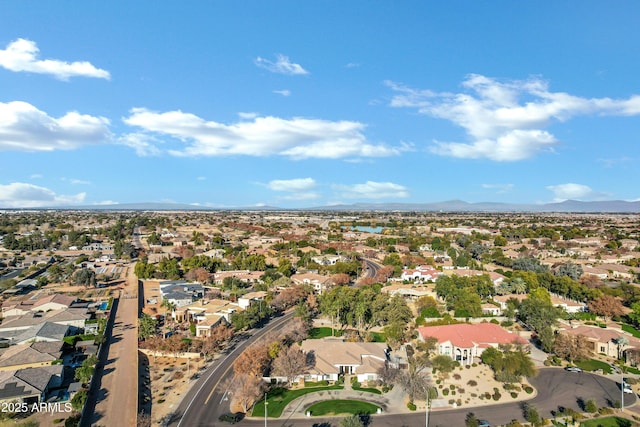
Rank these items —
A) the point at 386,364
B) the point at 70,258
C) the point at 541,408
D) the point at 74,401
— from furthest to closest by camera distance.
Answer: the point at 70,258 < the point at 386,364 < the point at 541,408 < the point at 74,401

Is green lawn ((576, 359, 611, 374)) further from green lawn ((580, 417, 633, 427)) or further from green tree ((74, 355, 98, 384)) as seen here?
green tree ((74, 355, 98, 384))

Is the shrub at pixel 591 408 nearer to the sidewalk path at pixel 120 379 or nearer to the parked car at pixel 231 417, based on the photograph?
the parked car at pixel 231 417

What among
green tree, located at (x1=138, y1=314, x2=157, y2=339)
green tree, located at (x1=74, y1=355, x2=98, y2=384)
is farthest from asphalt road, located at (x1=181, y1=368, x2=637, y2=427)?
green tree, located at (x1=138, y1=314, x2=157, y2=339)

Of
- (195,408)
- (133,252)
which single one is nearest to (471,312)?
(195,408)

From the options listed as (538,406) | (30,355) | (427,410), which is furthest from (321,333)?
(30,355)

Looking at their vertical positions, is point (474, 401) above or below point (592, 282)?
below

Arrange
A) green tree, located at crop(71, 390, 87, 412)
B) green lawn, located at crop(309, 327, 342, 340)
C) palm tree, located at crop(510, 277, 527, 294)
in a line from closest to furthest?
1. green tree, located at crop(71, 390, 87, 412)
2. green lawn, located at crop(309, 327, 342, 340)
3. palm tree, located at crop(510, 277, 527, 294)

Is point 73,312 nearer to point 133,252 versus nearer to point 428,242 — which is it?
point 133,252

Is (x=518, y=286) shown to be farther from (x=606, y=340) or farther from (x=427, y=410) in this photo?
(x=427, y=410)
